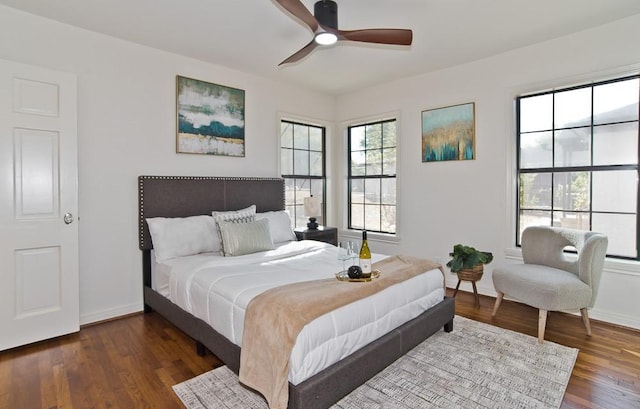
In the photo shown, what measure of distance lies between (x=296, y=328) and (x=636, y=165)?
3370 mm

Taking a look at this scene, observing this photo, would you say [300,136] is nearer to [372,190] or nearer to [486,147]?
[372,190]

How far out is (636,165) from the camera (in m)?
3.00

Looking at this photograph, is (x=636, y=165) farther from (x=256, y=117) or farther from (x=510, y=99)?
(x=256, y=117)

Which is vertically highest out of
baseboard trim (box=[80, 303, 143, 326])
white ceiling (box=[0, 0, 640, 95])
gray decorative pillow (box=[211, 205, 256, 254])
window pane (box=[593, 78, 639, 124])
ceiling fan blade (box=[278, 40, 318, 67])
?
white ceiling (box=[0, 0, 640, 95])

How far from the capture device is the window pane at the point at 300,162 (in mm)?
5055

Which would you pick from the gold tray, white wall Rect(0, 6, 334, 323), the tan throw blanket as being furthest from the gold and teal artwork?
white wall Rect(0, 6, 334, 323)

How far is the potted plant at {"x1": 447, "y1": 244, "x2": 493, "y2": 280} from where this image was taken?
3568mm

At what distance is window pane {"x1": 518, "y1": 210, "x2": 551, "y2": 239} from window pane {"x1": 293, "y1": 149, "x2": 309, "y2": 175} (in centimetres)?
294

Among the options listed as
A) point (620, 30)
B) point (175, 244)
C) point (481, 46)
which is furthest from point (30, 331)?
point (620, 30)

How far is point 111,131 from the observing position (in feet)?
10.8

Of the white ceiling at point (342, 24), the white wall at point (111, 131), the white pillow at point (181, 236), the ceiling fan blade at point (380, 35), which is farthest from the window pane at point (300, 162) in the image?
the ceiling fan blade at point (380, 35)

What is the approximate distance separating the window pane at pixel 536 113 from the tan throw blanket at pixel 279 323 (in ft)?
9.22

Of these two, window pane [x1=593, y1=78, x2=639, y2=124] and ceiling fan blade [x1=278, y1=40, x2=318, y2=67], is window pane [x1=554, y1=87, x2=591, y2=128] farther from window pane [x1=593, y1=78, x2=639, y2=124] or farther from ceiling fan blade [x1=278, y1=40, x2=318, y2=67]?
ceiling fan blade [x1=278, y1=40, x2=318, y2=67]

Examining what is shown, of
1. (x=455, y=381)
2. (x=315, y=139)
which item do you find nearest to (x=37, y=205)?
(x=455, y=381)
